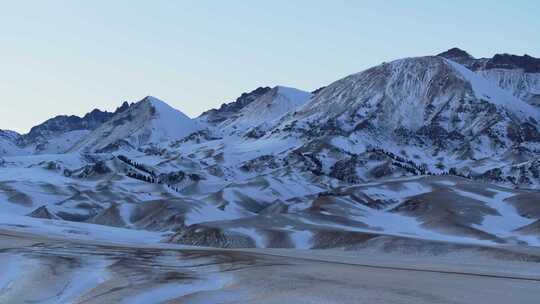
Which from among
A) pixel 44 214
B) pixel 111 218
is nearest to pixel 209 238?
pixel 111 218

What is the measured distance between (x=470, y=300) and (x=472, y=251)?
2853cm

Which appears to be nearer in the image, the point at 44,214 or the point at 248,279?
the point at 248,279

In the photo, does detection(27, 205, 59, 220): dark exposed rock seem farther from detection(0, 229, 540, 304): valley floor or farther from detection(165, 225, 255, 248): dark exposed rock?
detection(0, 229, 540, 304): valley floor

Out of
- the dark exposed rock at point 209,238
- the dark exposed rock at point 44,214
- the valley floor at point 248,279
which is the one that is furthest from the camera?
the dark exposed rock at point 44,214

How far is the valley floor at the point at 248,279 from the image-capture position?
937 inches

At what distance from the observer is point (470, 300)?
72.9ft

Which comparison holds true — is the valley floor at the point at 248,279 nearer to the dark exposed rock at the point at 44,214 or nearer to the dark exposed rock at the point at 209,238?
the dark exposed rock at the point at 209,238

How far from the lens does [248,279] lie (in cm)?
2853

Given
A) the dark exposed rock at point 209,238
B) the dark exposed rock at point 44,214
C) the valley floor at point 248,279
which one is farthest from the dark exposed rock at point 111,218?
the valley floor at point 248,279

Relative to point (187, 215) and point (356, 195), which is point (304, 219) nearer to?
point (187, 215)

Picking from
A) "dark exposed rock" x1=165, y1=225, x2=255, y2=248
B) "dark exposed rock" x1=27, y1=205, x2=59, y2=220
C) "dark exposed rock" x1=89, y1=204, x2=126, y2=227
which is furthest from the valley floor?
"dark exposed rock" x1=27, y1=205, x2=59, y2=220

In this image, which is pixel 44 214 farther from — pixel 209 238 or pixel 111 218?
pixel 209 238

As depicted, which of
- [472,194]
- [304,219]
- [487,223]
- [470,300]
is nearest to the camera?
[470,300]

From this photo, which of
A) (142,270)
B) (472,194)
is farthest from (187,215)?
(142,270)
